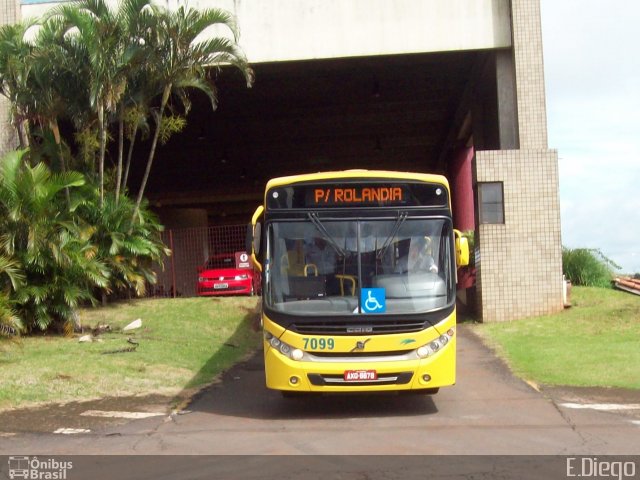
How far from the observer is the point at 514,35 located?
1994cm

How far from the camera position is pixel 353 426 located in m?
9.96

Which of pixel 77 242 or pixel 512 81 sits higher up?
pixel 512 81

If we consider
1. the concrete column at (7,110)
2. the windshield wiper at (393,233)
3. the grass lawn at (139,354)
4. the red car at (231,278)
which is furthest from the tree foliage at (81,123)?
the windshield wiper at (393,233)

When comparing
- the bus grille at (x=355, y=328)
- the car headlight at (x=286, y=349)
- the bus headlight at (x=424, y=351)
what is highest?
the bus grille at (x=355, y=328)

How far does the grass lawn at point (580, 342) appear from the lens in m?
12.8

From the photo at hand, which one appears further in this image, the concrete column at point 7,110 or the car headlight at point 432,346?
the concrete column at point 7,110

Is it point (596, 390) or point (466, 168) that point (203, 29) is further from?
point (466, 168)

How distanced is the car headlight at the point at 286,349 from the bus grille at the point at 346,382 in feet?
0.86

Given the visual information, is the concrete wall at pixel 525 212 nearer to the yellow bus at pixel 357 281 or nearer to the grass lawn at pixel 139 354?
the grass lawn at pixel 139 354

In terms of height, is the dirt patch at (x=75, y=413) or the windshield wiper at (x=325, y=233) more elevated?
the windshield wiper at (x=325, y=233)

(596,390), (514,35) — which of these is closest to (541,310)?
(514,35)

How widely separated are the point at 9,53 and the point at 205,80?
15.1 feet
